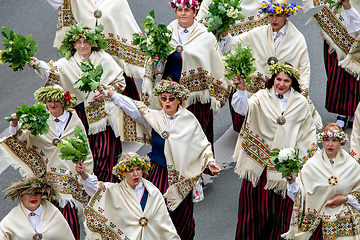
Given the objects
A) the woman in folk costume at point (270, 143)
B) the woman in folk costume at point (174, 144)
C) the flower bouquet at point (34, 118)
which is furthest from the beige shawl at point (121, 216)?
the woman in folk costume at point (270, 143)

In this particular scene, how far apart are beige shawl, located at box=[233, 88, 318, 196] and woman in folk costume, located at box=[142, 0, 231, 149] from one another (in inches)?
50.1

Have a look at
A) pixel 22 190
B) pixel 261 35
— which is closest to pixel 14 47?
pixel 22 190

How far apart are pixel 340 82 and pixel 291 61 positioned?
1217mm

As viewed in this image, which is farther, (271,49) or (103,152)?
(271,49)

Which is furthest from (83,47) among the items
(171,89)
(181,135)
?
(181,135)

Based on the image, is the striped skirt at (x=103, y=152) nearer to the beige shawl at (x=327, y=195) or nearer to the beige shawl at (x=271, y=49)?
the beige shawl at (x=271, y=49)

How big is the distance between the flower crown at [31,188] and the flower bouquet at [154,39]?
2.05 metres

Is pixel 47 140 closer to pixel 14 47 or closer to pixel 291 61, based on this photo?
pixel 14 47

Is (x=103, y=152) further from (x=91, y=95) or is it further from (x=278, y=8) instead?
(x=278, y=8)

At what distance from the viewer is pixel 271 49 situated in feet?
31.6

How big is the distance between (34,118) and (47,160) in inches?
31.7

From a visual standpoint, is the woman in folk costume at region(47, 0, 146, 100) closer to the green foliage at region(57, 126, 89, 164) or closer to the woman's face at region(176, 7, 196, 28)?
the woman's face at region(176, 7, 196, 28)

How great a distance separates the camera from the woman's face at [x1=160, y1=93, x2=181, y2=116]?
8.48 meters

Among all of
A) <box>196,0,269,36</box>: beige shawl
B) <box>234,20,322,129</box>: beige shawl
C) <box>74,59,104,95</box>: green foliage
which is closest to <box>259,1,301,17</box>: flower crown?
<box>234,20,322,129</box>: beige shawl
